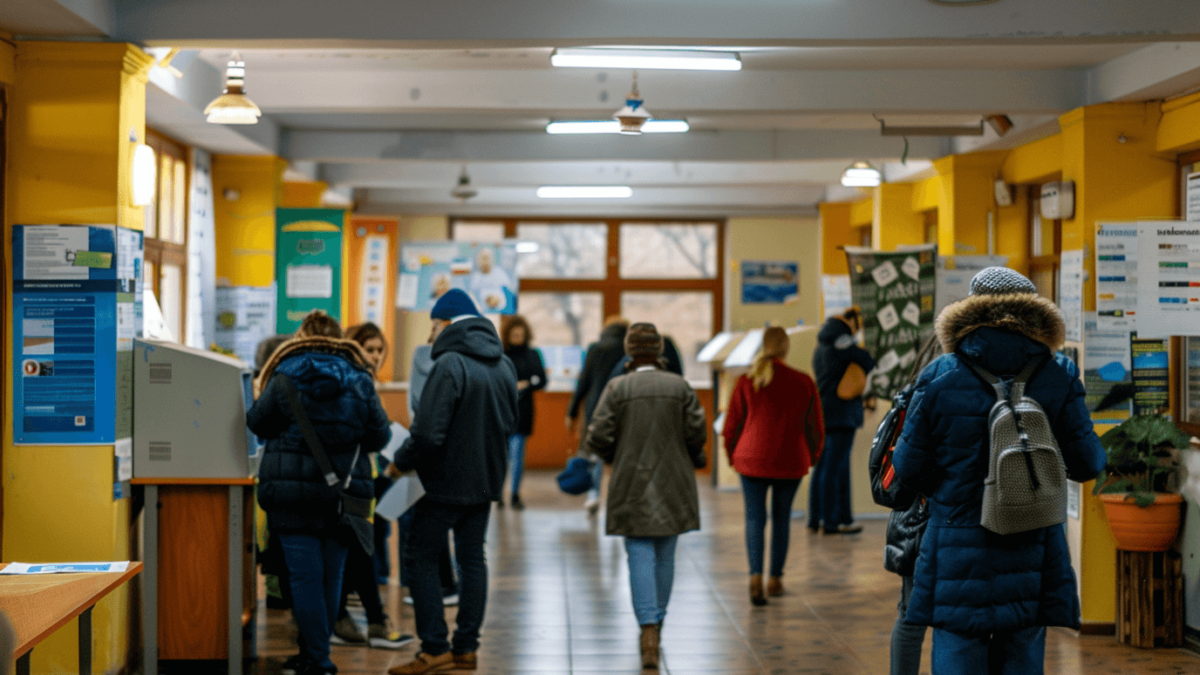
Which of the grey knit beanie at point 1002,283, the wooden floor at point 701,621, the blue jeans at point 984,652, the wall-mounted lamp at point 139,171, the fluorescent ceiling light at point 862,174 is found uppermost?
the fluorescent ceiling light at point 862,174

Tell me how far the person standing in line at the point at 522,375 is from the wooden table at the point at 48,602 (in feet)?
18.5

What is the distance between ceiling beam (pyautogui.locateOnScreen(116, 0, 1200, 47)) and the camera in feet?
14.4

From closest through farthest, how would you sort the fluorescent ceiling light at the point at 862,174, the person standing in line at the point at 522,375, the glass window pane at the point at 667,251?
1. the fluorescent ceiling light at the point at 862,174
2. the person standing in line at the point at 522,375
3. the glass window pane at the point at 667,251

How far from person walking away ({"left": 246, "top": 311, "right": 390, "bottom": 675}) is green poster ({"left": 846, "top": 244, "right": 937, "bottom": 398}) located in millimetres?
3607

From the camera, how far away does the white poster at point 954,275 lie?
6.75 metres

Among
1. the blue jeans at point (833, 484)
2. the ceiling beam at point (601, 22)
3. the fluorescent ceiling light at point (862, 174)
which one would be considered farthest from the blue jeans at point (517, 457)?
the ceiling beam at point (601, 22)

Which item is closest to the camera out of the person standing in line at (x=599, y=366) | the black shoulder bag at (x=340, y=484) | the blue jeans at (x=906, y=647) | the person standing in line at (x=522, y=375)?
the blue jeans at (x=906, y=647)

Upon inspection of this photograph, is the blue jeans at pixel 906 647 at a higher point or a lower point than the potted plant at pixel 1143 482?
lower

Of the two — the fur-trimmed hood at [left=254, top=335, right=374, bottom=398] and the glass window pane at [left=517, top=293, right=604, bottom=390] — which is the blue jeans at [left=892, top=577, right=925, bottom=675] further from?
the glass window pane at [left=517, top=293, right=604, bottom=390]

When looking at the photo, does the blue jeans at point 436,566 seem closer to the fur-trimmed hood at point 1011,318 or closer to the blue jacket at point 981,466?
the blue jacket at point 981,466

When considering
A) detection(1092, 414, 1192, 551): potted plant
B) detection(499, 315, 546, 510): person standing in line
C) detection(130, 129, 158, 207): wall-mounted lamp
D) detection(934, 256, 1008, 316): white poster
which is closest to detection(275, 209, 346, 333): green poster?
detection(499, 315, 546, 510): person standing in line

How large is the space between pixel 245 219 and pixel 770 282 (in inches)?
244

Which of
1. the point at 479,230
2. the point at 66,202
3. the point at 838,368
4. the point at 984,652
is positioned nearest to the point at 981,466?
the point at 984,652

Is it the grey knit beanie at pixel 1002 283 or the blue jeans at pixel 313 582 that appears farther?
the blue jeans at pixel 313 582
